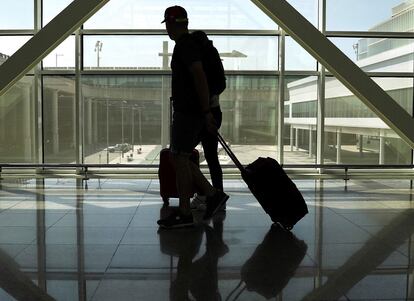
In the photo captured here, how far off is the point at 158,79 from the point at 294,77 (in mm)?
2665

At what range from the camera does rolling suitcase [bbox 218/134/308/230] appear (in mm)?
4492

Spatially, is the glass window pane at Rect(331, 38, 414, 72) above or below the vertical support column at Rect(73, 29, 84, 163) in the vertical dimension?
above

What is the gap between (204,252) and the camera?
12.5ft

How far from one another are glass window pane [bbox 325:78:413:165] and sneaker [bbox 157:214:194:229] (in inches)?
232

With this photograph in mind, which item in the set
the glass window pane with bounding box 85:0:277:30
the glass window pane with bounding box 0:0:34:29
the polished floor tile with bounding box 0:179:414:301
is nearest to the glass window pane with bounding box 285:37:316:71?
the glass window pane with bounding box 85:0:277:30

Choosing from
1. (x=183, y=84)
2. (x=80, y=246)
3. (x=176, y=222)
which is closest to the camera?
(x=80, y=246)

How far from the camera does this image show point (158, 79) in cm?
988

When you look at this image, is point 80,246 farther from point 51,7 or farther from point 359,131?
point 359,131

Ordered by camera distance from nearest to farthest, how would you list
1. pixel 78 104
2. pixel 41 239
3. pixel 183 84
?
pixel 41 239 < pixel 183 84 < pixel 78 104

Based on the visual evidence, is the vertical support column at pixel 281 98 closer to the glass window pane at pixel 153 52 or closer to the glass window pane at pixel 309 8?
the glass window pane at pixel 153 52

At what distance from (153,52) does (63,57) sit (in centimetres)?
174

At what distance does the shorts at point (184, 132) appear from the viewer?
445cm

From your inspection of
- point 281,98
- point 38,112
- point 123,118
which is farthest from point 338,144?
point 38,112

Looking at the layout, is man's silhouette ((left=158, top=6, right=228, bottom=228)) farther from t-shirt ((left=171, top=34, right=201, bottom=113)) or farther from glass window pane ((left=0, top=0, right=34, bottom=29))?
glass window pane ((left=0, top=0, right=34, bottom=29))
